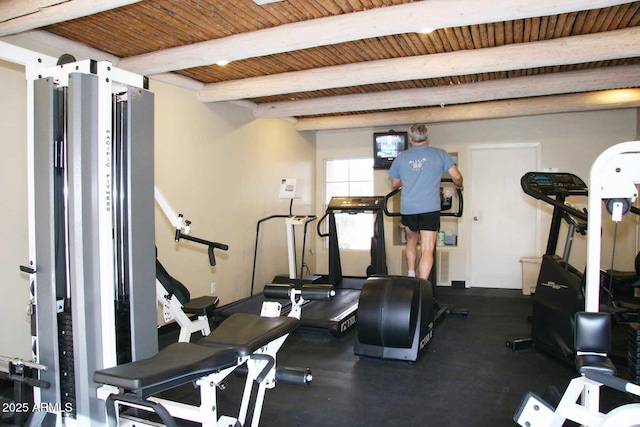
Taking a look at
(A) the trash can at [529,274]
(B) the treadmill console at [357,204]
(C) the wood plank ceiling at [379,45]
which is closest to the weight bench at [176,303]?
(C) the wood plank ceiling at [379,45]

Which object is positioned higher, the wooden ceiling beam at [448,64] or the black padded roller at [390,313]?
the wooden ceiling beam at [448,64]

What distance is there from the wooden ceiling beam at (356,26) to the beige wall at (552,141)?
3966mm

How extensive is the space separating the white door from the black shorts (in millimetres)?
2747

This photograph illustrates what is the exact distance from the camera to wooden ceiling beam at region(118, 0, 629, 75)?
2.76 m

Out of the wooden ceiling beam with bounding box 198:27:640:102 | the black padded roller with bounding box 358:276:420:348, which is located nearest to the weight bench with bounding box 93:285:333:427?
the black padded roller with bounding box 358:276:420:348

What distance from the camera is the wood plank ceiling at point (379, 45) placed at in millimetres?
3000

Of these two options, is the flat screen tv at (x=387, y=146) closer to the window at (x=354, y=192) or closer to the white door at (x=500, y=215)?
the window at (x=354, y=192)

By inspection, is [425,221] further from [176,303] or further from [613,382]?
[613,382]

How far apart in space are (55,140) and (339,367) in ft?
8.10

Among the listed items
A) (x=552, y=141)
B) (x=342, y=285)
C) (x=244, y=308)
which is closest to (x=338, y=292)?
(x=342, y=285)

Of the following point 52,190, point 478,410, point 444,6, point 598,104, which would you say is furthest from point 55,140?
point 598,104

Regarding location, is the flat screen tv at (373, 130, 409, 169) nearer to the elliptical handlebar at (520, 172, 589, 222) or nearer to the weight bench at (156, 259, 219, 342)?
the elliptical handlebar at (520, 172, 589, 222)

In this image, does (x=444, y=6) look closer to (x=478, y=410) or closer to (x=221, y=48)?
(x=221, y=48)

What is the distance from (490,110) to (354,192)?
258cm
